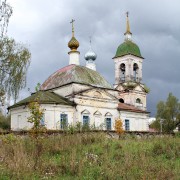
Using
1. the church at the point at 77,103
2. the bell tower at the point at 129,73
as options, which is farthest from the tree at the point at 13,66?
the bell tower at the point at 129,73

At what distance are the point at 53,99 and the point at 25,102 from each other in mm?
2401

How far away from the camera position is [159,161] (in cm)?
936

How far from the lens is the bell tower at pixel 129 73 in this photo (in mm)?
43938

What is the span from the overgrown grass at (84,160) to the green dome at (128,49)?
35632 mm

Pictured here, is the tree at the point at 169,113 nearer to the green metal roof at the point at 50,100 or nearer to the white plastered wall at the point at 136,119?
the white plastered wall at the point at 136,119

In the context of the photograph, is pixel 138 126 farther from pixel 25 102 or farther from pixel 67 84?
pixel 25 102

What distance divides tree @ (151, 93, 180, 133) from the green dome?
1022 centimetres

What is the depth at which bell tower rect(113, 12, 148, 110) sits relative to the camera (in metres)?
43.9

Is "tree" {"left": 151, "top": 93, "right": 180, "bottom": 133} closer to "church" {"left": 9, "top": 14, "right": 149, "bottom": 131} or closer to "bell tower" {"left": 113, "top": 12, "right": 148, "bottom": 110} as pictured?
"bell tower" {"left": 113, "top": 12, "right": 148, "bottom": 110}

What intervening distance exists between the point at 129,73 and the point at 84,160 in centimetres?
3760

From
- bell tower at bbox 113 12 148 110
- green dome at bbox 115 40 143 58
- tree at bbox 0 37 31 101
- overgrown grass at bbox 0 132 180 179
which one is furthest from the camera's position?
green dome at bbox 115 40 143 58

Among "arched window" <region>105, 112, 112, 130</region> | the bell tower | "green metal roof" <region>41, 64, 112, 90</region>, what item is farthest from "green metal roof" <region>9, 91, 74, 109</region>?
the bell tower

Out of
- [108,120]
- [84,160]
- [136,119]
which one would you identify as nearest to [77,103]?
[108,120]

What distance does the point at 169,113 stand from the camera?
53.0 meters
